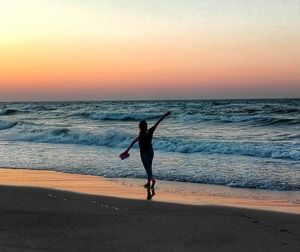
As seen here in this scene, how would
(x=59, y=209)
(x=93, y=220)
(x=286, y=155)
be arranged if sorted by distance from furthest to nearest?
(x=286, y=155), (x=59, y=209), (x=93, y=220)

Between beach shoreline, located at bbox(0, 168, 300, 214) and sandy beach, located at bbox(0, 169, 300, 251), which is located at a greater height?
sandy beach, located at bbox(0, 169, 300, 251)

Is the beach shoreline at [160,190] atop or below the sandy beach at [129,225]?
below

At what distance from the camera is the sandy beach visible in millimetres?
5324

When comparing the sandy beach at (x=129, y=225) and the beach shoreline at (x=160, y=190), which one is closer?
the sandy beach at (x=129, y=225)

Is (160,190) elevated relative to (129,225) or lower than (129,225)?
lower

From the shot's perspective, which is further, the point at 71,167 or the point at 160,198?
the point at 71,167

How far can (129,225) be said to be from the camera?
6.27 m

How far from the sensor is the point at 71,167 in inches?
552

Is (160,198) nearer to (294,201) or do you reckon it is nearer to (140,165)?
(294,201)

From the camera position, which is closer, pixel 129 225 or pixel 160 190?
pixel 129 225

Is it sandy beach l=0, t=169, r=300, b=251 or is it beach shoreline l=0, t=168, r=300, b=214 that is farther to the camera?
beach shoreline l=0, t=168, r=300, b=214

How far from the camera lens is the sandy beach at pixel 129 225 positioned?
17.5 feet

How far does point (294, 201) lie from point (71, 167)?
7.38m

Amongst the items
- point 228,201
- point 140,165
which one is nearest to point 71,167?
point 140,165
